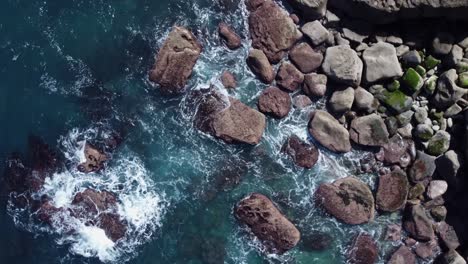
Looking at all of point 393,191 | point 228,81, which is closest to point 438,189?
point 393,191

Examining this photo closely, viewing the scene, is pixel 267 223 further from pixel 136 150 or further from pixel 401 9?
pixel 401 9

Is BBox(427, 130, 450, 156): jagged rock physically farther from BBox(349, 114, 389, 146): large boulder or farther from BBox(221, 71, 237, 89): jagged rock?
BBox(221, 71, 237, 89): jagged rock

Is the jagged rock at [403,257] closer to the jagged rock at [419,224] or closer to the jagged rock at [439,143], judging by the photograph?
the jagged rock at [419,224]

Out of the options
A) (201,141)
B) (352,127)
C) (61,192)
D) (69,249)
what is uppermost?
(61,192)

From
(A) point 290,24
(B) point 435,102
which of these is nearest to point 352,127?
(B) point 435,102

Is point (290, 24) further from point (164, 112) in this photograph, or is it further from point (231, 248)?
point (231, 248)
